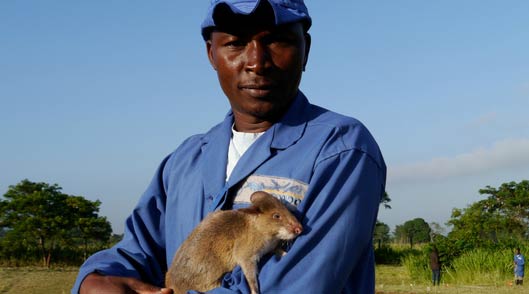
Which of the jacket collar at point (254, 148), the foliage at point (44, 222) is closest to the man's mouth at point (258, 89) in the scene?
the jacket collar at point (254, 148)

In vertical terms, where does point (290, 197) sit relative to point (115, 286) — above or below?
above

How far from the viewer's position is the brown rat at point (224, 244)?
7.07 ft

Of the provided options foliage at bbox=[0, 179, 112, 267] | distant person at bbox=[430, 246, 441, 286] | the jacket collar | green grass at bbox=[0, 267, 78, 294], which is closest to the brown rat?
the jacket collar

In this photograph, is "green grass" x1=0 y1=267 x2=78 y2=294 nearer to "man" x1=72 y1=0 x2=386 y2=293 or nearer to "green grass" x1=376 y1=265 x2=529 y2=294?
"green grass" x1=376 y1=265 x2=529 y2=294

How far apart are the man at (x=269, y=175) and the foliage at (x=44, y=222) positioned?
29.4 metres

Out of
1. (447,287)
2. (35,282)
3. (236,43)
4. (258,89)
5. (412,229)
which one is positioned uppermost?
(412,229)

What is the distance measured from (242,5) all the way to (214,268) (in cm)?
95

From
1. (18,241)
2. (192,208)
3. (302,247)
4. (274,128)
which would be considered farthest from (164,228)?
(18,241)

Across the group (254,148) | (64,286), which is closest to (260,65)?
(254,148)

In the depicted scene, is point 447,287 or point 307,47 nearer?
point 307,47

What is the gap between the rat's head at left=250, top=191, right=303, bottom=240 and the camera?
204 cm

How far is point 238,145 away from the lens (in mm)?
2525

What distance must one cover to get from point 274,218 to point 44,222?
1212 inches

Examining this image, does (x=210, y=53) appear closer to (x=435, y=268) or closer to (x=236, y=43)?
(x=236, y=43)
